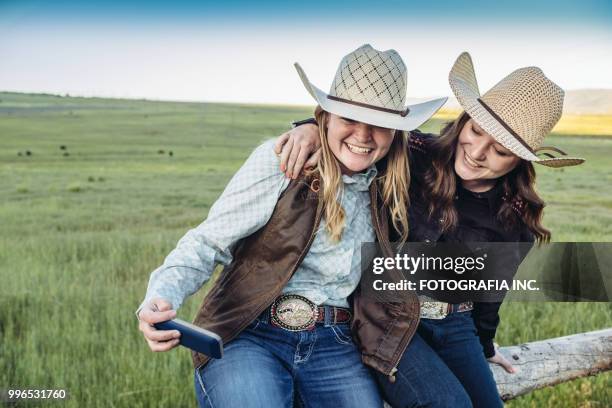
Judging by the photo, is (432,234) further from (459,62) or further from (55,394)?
(55,394)

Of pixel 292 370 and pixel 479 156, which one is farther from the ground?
pixel 479 156

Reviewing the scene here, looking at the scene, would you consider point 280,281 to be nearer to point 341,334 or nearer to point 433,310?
point 341,334

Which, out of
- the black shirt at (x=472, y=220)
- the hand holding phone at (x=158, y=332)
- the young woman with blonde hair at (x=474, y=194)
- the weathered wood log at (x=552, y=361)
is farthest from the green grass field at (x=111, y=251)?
the hand holding phone at (x=158, y=332)

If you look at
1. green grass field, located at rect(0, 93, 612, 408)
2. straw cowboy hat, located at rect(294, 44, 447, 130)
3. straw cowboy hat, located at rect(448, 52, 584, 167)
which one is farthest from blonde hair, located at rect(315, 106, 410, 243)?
green grass field, located at rect(0, 93, 612, 408)

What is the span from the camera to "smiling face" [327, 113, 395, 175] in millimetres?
2740

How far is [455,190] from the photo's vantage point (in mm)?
3148

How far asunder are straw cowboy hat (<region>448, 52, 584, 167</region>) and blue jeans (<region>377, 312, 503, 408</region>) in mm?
850

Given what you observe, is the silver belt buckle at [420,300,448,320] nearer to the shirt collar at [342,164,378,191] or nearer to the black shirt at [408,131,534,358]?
the black shirt at [408,131,534,358]

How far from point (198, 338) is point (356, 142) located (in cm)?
106

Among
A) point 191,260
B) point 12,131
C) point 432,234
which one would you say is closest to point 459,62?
point 432,234

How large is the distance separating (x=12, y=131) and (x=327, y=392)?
2235cm

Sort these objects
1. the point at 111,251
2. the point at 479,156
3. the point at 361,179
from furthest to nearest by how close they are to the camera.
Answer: the point at 111,251 < the point at 479,156 < the point at 361,179

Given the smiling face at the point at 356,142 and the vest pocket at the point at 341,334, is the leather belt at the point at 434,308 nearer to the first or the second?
the vest pocket at the point at 341,334

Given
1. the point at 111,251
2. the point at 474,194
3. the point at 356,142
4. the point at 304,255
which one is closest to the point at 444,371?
the point at 304,255
